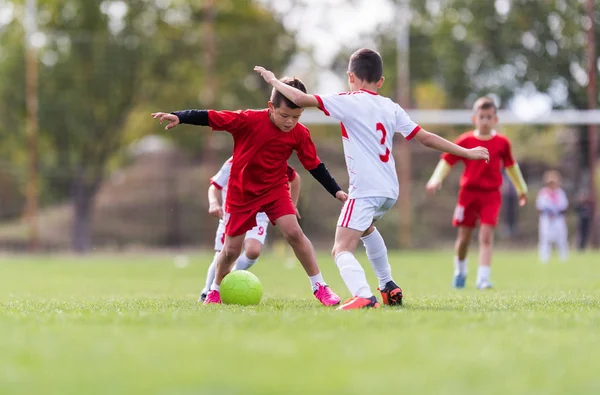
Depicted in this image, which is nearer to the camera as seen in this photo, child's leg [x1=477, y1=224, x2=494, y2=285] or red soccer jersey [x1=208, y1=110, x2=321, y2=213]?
red soccer jersey [x1=208, y1=110, x2=321, y2=213]

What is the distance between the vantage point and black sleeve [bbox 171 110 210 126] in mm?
6643

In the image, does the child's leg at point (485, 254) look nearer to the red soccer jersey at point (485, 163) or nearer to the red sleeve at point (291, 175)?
the red soccer jersey at point (485, 163)

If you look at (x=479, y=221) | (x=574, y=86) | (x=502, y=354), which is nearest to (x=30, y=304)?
(x=502, y=354)

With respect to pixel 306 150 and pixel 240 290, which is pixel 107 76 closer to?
pixel 306 150

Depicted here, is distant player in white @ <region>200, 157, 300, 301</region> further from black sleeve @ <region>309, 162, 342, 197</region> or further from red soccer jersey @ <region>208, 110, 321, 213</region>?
red soccer jersey @ <region>208, 110, 321, 213</region>

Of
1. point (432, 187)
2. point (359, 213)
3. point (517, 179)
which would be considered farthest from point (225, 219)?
point (517, 179)

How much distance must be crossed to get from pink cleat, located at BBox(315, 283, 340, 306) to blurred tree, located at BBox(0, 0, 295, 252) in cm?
1895

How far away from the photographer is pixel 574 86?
83.8 feet

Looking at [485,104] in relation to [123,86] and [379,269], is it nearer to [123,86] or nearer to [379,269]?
[379,269]

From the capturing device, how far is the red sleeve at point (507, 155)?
34.1 feet

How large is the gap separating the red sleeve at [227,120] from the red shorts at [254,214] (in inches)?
25.1

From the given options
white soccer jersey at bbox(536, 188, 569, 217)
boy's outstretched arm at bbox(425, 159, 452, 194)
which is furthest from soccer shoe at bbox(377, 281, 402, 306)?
white soccer jersey at bbox(536, 188, 569, 217)

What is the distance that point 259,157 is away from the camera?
23.4 feet

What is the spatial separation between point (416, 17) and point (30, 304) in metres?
23.0
